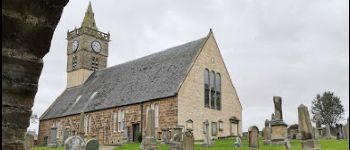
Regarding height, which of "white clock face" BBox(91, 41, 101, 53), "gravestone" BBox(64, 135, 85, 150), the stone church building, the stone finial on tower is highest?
the stone finial on tower

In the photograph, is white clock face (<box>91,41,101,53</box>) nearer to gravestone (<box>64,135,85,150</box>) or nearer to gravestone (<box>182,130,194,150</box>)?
gravestone (<box>64,135,85,150</box>)

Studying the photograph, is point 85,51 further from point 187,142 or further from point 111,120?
point 187,142

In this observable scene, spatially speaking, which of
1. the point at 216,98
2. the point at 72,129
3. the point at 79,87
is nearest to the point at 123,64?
the point at 79,87

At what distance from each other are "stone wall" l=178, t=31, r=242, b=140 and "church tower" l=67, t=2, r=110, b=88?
18.6 meters

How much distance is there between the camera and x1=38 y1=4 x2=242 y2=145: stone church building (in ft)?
109

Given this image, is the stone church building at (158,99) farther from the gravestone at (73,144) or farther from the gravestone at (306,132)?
the gravestone at (306,132)

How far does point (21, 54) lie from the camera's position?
2.63 metres

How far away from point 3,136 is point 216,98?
3467cm

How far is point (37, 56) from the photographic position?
9.14ft

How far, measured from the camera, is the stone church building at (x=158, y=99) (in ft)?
109

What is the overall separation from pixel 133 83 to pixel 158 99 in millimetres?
6177

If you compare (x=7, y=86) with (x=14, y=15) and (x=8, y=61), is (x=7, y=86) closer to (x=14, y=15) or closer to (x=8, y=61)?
(x=8, y=61)

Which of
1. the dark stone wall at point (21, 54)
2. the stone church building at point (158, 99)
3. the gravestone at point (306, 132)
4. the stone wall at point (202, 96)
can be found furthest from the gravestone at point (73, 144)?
the dark stone wall at point (21, 54)

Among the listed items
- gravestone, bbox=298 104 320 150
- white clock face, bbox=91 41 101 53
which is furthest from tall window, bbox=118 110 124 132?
gravestone, bbox=298 104 320 150
